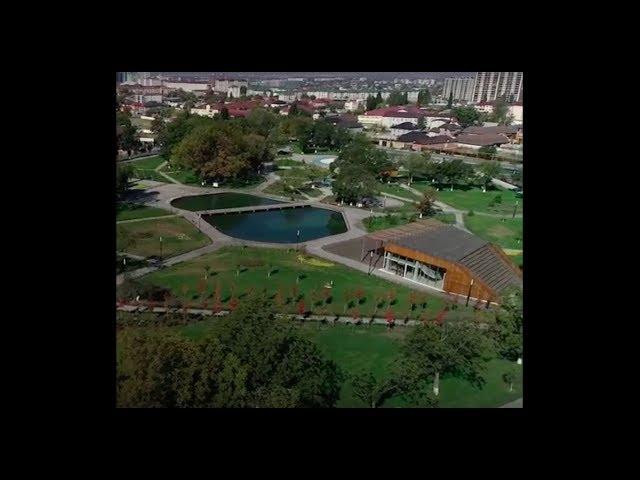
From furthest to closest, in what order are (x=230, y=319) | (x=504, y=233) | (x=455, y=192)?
(x=455, y=192) < (x=504, y=233) < (x=230, y=319)

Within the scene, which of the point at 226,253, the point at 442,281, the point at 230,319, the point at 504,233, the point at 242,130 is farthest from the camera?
the point at 242,130

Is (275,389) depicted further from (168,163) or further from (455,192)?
(455,192)

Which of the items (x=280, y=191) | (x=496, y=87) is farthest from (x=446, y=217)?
(x=280, y=191)

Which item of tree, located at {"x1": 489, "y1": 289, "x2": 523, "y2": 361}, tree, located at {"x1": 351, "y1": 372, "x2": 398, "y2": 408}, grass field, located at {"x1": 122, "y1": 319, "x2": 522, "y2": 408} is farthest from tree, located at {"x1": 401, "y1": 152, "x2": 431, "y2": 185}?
tree, located at {"x1": 351, "y1": 372, "x2": 398, "y2": 408}

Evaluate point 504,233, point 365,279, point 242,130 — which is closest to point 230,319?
point 365,279

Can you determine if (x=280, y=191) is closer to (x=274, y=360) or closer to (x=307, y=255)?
(x=307, y=255)

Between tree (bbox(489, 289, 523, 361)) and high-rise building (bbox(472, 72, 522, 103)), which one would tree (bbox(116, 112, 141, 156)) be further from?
tree (bbox(489, 289, 523, 361))

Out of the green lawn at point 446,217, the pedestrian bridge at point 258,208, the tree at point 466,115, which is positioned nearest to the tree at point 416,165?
the tree at point 466,115
